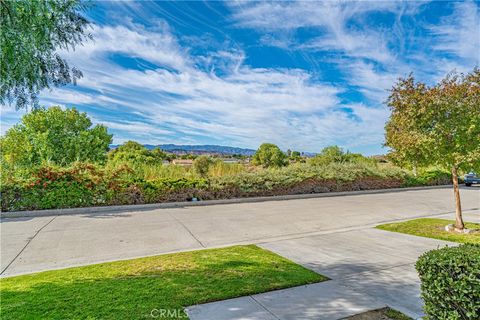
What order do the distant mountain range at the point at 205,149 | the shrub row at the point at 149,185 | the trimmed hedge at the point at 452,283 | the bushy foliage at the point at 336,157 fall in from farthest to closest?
the distant mountain range at the point at 205,149 → the bushy foliage at the point at 336,157 → the shrub row at the point at 149,185 → the trimmed hedge at the point at 452,283

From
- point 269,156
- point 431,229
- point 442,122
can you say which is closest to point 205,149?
point 269,156

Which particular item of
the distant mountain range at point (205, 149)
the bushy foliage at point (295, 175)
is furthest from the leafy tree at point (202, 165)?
the distant mountain range at point (205, 149)

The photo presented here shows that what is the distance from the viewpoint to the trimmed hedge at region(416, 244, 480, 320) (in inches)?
80.7

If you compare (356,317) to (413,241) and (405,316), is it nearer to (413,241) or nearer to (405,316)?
(405,316)

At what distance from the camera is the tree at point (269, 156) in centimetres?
2053

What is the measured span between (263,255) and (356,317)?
7.51 feet

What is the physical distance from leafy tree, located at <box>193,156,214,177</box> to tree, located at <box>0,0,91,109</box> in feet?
33.5

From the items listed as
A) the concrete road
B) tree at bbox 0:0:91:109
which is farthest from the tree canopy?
tree at bbox 0:0:91:109

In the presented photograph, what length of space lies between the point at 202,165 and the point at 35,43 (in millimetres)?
11476

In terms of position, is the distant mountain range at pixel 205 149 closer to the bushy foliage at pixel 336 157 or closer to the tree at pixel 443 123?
the bushy foliage at pixel 336 157

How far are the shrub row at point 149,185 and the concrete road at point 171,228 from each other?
3.20 feet

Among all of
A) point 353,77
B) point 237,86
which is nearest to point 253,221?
point 237,86

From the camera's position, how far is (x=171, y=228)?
723cm

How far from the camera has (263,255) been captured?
4957mm
